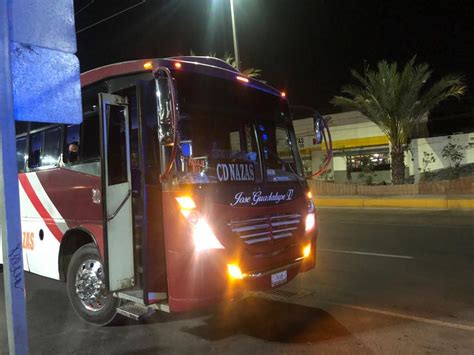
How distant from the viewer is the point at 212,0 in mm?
19547

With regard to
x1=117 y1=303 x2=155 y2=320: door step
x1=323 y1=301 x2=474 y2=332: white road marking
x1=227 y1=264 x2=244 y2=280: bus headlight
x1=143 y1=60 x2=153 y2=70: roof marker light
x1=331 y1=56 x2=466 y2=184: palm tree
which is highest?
x1=331 y1=56 x2=466 y2=184: palm tree

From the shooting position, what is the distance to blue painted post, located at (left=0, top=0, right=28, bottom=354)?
2691 mm

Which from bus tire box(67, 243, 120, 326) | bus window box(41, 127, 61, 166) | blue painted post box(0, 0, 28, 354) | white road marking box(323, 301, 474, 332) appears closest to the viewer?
blue painted post box(0, 0, 28, 354)

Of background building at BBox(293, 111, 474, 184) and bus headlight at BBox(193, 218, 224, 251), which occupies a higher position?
background building at BBox(293, 111, 474, 184)

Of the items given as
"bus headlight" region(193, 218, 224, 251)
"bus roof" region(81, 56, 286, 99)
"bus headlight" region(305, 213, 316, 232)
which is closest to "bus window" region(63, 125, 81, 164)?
"bus roof" region(81, 56, 286, 99)

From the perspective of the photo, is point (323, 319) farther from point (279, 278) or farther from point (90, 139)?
point (90, 139)

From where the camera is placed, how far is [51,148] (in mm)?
6441

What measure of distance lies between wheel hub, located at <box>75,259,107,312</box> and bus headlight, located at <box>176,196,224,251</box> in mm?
1511

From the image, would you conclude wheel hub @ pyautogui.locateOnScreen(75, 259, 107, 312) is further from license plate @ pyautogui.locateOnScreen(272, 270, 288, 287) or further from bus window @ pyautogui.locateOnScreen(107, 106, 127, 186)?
license plate @ pyautogui.locateOnScreen(272, 270, 288, 287)

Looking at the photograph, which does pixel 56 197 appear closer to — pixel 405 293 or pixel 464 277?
pixel 405 293

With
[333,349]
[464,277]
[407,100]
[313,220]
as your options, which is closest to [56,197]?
[313,220]

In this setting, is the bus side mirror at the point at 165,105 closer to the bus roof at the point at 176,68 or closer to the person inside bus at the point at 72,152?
the bus roof at the point at 176,68

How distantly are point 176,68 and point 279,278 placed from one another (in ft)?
8.32

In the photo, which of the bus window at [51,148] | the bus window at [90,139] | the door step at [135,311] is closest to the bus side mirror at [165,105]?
the bus window at [90,139]
